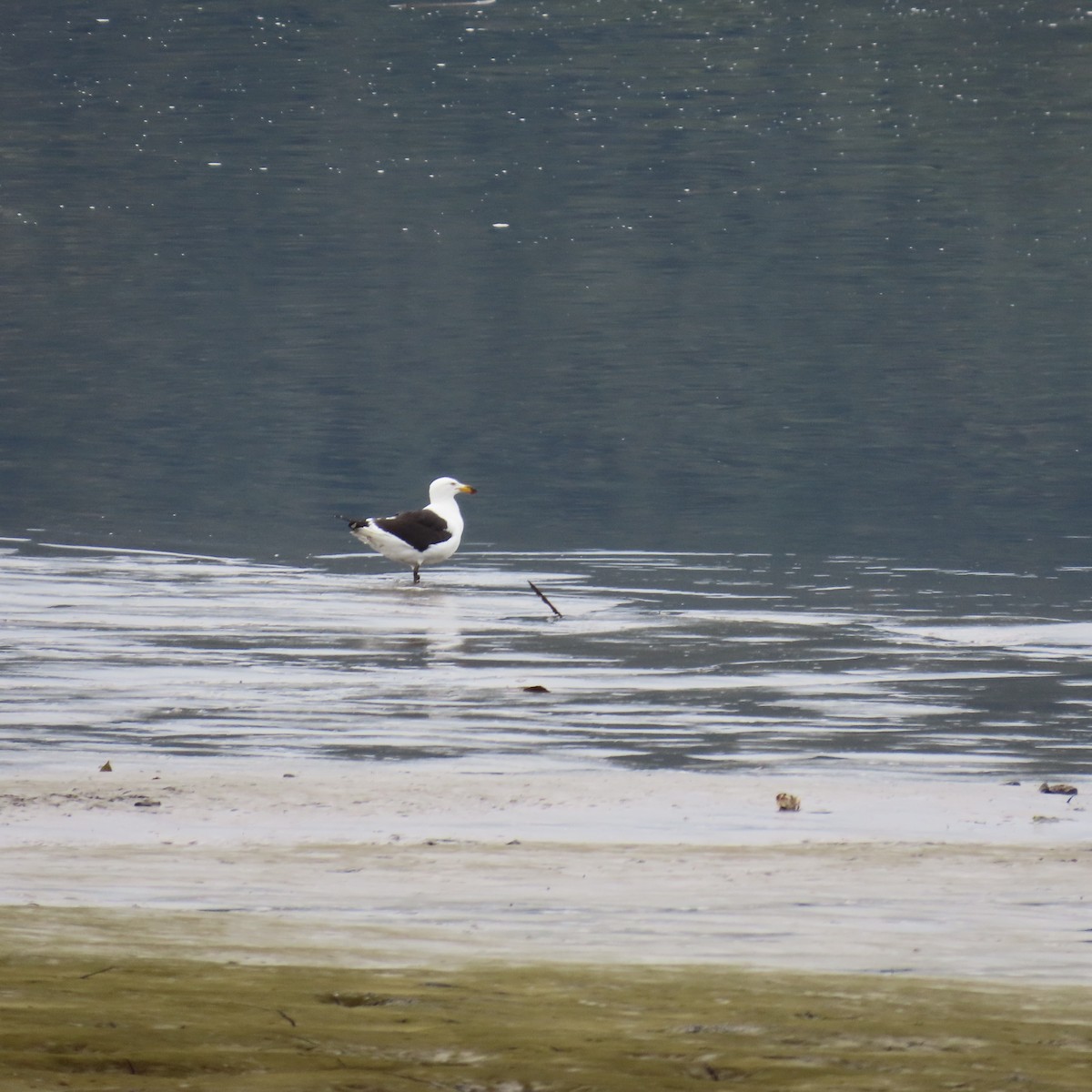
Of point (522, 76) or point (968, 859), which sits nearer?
point (968, 859)

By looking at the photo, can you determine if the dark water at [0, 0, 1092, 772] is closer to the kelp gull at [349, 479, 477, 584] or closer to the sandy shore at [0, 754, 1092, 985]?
the kelp gull at [349, 479, 477, 584]

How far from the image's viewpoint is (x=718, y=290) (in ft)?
167

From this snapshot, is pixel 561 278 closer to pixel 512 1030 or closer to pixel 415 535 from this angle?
pixel 415 535

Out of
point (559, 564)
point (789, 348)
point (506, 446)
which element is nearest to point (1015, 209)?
point (789, 348)

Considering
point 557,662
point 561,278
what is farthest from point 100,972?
point 561,278

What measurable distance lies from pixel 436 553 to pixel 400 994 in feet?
45.4

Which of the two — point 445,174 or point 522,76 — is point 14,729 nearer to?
point 445,174

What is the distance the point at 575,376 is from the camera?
3962 centimetres

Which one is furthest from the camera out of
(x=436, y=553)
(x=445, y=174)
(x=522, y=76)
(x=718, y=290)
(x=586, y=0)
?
(x=586, y=0)

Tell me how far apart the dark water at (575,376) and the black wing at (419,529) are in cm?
38

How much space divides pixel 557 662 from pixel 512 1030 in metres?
9.64

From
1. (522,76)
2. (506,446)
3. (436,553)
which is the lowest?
(436,553)

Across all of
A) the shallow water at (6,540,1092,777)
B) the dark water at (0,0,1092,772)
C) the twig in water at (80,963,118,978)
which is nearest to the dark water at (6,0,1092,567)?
the dark water at (0,0,1092,772)

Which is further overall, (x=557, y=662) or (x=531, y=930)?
(x=557, y=662)
